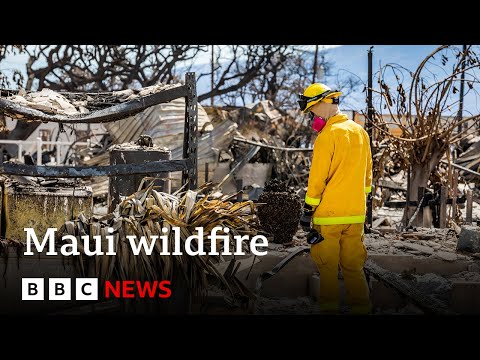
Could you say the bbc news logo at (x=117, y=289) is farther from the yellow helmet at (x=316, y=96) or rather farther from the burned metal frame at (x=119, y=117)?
the yellow helmet at (x=316, y=96)

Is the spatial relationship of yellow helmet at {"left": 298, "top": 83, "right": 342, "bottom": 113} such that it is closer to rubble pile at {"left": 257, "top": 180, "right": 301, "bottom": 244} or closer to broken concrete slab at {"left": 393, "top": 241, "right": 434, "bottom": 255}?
rubble pile at {"left": 257, "top": 180, "right": 301, "bottom": 244}

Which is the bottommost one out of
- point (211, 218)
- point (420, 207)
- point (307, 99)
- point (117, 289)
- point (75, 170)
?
point (117, 289)

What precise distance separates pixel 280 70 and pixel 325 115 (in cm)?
1510

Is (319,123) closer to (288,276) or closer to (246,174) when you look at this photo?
(288,276)

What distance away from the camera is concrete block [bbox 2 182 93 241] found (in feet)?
21.1

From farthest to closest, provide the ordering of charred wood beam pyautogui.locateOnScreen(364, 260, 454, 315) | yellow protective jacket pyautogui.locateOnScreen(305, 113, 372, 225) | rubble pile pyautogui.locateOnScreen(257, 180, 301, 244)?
rubble pile pyautogui.locateOnScreen(257, 180, 301, 244) < charred wood beam pyautogui.locateOnScreen(364, 260, 454, 315) < yellow protective jacket pyautogui.locateOnScreen(305, 113, 372, 225)

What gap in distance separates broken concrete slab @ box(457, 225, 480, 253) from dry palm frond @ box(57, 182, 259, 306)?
3.37 m

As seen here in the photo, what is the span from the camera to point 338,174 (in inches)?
199

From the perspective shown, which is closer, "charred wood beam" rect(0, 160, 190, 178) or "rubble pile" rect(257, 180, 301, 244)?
"charred wood beam" rect(0, 160, 190, 178)

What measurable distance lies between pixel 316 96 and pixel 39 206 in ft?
9.57

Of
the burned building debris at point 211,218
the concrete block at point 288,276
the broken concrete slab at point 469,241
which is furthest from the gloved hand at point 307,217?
the broken concrete slab at point 469,241

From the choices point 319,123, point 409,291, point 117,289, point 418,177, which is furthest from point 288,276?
point 418,177

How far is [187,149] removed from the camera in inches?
238

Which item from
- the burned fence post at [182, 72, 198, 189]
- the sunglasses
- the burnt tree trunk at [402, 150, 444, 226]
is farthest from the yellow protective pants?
the burnt tree trunk at [402, 150, 444, 226]
